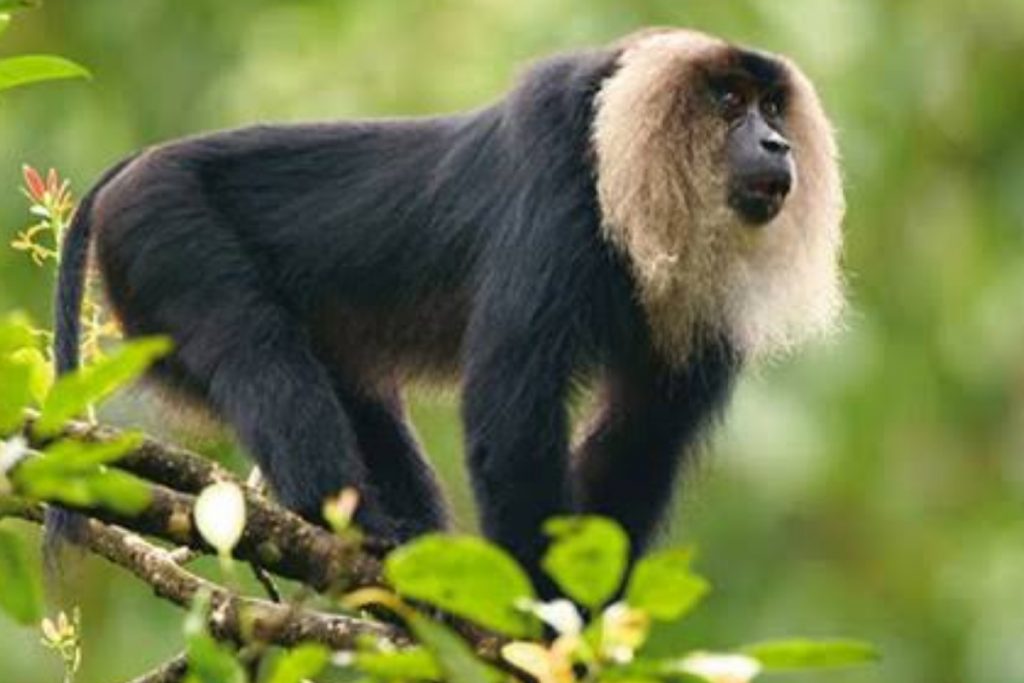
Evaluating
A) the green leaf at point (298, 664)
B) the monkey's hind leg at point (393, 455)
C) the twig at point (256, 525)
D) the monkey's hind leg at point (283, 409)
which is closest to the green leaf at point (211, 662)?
the green leaf at point (298, 664)

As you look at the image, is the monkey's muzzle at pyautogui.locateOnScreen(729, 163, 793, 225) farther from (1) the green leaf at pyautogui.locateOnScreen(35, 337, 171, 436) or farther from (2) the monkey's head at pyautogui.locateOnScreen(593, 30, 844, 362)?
(1) the green leaf at pyautogui.locateOnScreen(35, 337, 171, 436)

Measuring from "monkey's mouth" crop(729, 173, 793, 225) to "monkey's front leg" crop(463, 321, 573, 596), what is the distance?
508mm

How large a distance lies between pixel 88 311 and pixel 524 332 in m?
0.89

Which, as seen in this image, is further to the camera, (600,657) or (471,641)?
(471,641)

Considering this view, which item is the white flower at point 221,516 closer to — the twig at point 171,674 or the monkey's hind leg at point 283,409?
the twig at point 171,674

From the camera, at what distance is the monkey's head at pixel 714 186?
515cm

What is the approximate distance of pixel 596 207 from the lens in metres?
5.12

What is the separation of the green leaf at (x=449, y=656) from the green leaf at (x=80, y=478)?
243 millimetres

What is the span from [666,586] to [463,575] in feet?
0.50

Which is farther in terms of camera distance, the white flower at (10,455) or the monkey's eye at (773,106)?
the monkey's eye at (773,106)

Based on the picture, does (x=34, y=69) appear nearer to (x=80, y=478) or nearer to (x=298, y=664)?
(x=80, y=478)

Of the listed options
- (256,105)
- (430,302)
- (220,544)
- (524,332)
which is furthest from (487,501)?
(256,105)

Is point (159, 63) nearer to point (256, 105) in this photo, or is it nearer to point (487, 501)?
point (256, 105)

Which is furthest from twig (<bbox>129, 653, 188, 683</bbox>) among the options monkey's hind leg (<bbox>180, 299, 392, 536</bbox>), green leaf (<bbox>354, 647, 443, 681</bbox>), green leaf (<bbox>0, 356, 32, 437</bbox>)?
green leaf (<bbox>354, 647, 443, 681</bbox>)
